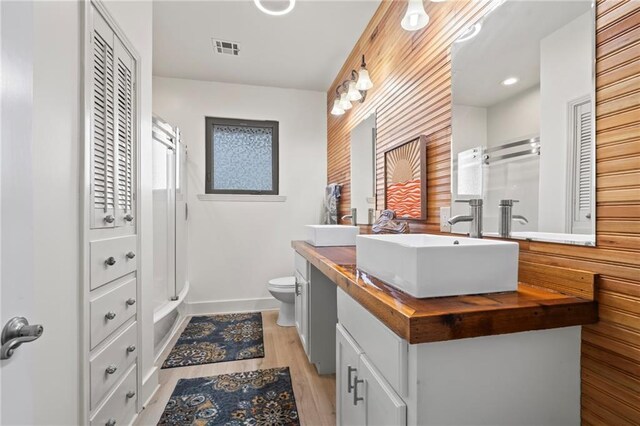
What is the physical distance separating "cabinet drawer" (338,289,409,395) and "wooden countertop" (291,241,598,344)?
0.17 ft

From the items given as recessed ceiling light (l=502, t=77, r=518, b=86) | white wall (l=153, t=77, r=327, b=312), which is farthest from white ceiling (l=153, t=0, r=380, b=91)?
recessed ceiling light (l=502, t=77, r=518, b=86)

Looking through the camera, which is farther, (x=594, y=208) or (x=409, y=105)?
(x=409, y=105)

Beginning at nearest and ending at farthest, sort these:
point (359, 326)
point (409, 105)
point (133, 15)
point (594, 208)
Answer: point (594, 208) → point (359, 326) → point (133, 15) → point (409, 105)

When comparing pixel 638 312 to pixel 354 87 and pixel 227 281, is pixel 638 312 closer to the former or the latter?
pixel 354 87

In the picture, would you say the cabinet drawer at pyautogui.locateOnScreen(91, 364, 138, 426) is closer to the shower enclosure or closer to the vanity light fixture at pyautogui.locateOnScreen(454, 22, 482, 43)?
the shower enclosure

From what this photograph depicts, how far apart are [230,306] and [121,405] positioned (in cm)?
185

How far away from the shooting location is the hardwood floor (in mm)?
1620

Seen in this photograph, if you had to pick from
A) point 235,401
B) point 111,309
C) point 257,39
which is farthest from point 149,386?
point 257,39

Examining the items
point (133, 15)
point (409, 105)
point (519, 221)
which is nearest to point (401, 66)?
point (409, 105)

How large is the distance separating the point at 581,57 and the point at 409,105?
0.94 meters

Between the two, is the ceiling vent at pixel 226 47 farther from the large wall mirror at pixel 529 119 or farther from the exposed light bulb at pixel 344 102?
the large wall mirror at pixel 529 119

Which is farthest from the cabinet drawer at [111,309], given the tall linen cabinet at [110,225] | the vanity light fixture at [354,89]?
the vanity light fixture at [354,89]

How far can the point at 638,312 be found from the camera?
0.74 meters

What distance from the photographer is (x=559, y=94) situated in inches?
37.4
